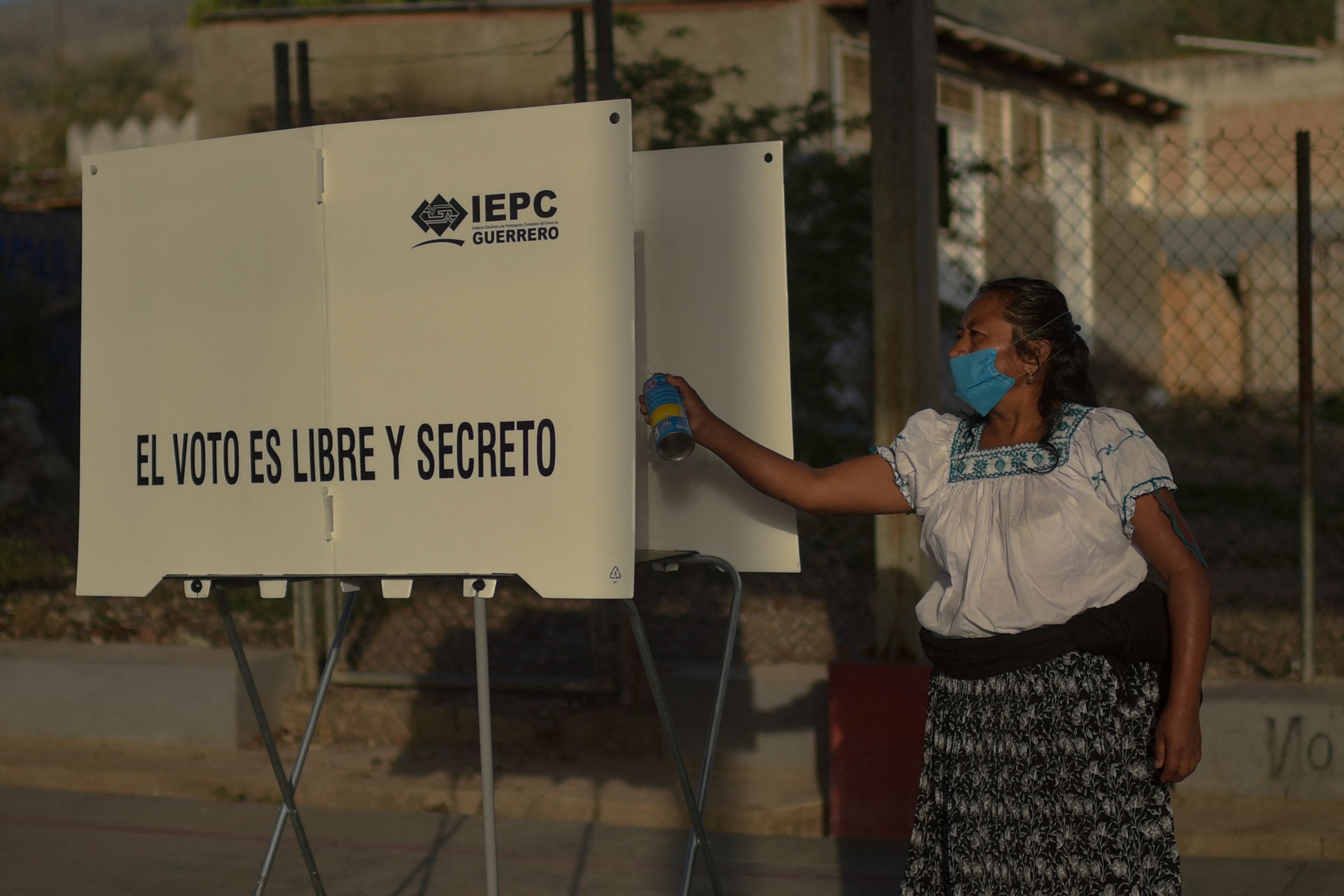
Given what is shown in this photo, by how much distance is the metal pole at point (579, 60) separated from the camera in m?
6.05

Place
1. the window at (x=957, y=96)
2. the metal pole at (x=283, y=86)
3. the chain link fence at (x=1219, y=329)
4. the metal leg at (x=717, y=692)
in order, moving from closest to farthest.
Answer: the metal leg at (x=717, y=692) → the metal pole at (x=283, y=86) → the chain link fence at (x=1219, y=329) → the window at (x=957, y=96)

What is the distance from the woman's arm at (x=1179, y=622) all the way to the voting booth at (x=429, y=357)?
1.06 meters

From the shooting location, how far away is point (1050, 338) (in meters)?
3.13

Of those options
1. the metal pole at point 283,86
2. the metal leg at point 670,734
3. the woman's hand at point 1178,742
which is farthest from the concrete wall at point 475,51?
the woman's hand at point 1178,742

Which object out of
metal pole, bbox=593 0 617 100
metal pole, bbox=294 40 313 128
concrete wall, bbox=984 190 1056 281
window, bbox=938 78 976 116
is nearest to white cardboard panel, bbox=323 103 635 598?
metal pole, bbox=593 0 617 100

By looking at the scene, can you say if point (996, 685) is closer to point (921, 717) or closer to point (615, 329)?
point (615, 329)

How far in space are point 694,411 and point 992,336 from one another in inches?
28.1

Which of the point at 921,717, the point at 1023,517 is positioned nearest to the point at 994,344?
the point at 1023,517

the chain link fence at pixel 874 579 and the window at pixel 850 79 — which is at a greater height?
the window at pixel 850 79

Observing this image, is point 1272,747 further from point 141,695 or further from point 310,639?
point 141,695

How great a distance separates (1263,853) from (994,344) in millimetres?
2851

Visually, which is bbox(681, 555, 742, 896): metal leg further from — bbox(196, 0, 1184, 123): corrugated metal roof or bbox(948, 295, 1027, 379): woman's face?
bbox(196, 0, 1184, 123): corrugated metal roof

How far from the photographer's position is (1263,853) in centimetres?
505

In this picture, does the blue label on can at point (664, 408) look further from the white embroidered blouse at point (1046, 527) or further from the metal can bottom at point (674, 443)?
the white embroidered blouse at point (1046, 527)
